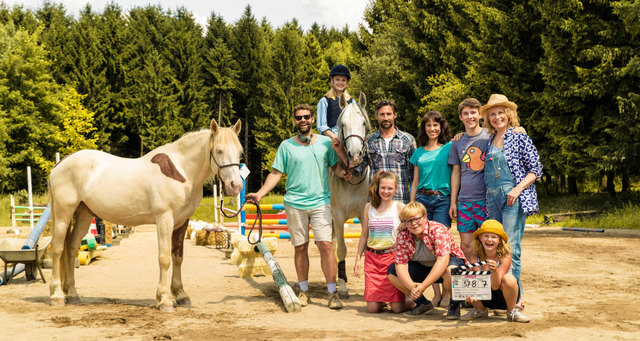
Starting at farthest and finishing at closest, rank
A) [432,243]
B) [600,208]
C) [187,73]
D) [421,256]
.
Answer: [187,73] < [600,208] < [421,256] < [432,243]

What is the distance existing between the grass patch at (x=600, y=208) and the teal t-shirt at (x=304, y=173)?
41.1 ft

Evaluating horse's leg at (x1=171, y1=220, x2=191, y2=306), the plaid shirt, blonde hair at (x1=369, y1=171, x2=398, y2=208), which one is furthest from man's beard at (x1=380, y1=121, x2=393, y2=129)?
horse's leg at (x1=171, y1=220, x2=191, y2=306)

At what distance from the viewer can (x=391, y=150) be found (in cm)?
623

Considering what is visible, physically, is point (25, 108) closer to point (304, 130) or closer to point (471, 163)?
point (304, 130)

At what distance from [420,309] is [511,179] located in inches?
60.4

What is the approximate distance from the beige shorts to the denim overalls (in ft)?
5.60

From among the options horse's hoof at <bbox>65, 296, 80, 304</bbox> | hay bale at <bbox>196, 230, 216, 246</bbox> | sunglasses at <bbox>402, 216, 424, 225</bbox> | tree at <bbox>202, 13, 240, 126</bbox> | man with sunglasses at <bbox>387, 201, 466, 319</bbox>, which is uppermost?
tree at <bbox>202, 13, 240, 126</bbox>

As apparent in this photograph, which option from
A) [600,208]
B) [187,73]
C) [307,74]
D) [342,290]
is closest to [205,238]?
[342,290]

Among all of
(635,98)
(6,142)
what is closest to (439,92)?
(635,98)

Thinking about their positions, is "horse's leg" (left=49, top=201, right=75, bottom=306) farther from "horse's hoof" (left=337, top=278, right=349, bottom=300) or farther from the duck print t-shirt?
the duck print t-shirt

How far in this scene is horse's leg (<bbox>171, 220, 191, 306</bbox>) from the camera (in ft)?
21.2

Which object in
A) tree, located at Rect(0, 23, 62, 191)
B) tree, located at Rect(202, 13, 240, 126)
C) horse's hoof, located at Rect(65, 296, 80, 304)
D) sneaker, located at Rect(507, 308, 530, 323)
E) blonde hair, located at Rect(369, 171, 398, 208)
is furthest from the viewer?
tree, located at Rect(202, 13, 240, 126)

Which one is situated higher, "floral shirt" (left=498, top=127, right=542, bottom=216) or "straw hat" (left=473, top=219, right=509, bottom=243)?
"floral shirt" (left=498, top=127, right=542, bottom=216)

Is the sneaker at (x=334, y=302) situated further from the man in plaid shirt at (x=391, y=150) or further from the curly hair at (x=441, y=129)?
the curly hair at (x=441, y=129)
